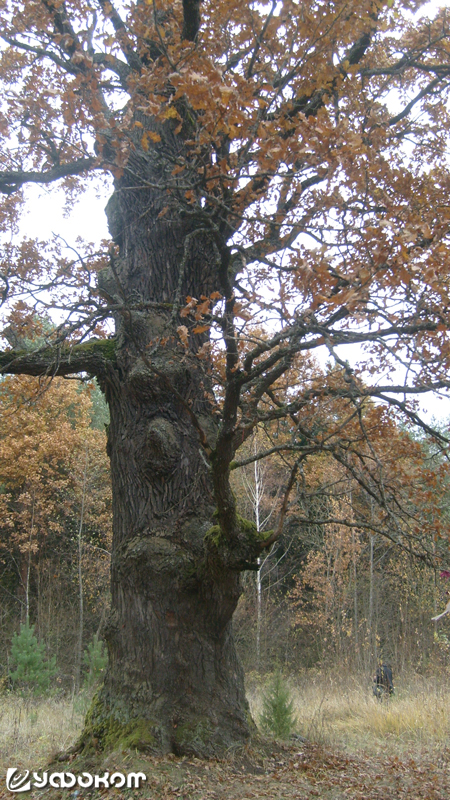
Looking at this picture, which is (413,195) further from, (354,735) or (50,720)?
(50,720)

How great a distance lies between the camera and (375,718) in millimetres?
6926

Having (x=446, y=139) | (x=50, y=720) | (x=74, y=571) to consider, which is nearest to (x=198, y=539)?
(x=50, y=720)

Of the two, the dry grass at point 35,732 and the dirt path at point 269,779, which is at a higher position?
the dirt path at point 269,779

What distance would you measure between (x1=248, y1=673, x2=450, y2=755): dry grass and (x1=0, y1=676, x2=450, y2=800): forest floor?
0.02 metres

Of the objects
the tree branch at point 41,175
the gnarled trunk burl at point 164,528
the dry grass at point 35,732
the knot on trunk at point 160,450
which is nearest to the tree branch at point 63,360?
the gnarled trunk burl at point 164,528

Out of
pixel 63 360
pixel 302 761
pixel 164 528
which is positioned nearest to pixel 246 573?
pixel 302 761

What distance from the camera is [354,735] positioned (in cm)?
645

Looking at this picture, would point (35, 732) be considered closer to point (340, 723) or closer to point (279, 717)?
point (279, 717)

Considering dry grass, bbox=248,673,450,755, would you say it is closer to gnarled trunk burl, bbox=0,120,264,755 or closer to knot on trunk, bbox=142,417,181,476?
gnarled trunk burl, bbox=0,120,264,755

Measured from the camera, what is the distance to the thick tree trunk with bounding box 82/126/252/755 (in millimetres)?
4039

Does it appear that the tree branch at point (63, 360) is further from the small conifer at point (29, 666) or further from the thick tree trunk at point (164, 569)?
the small conifer at point (29, 666)

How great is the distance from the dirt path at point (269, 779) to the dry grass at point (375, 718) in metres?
1.04

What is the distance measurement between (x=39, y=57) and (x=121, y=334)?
3013 millimetres

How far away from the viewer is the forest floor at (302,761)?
3.57m
